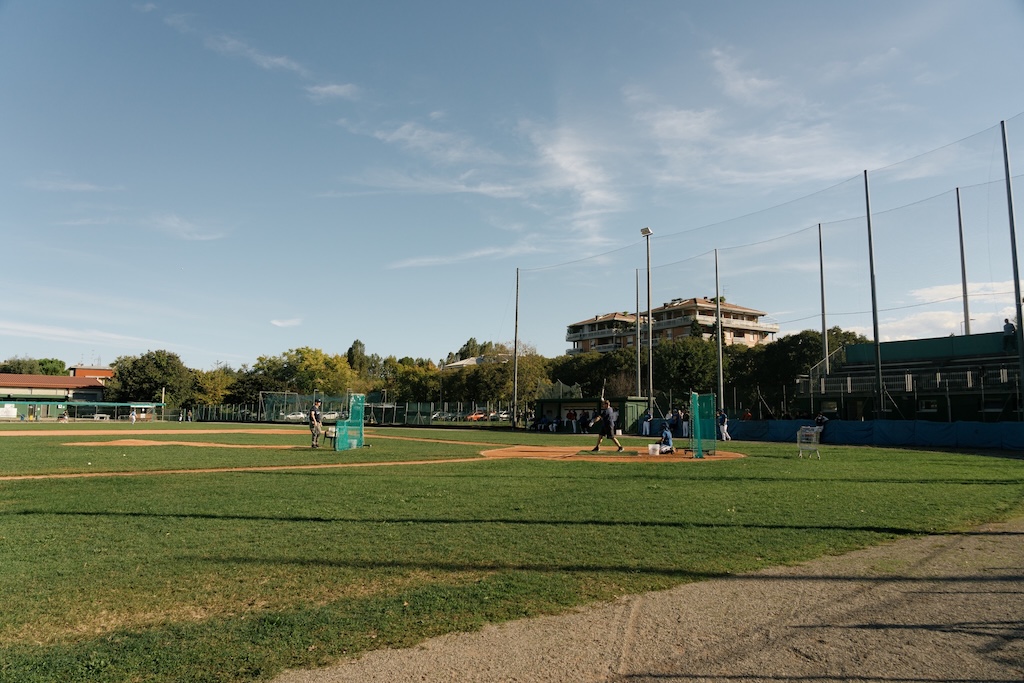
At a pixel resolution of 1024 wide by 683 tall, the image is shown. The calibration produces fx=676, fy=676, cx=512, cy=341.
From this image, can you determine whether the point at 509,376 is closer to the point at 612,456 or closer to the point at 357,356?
the point at 612,456

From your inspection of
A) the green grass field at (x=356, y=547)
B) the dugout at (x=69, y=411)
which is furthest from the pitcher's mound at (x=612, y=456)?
the dugout at (x=69, y=411)

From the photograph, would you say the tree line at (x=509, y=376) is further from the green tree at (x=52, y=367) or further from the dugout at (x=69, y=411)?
the green tree at (x=52, y=367)

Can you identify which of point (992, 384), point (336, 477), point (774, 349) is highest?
point (774, 349)

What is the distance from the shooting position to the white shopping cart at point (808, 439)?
74.6 feet

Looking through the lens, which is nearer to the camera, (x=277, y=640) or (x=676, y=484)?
(x=277, y=640)

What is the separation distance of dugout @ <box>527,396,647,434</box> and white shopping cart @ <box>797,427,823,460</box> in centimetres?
1693

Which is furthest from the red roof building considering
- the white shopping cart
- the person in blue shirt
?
the white shopping cart

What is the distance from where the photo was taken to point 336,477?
15.8 meters

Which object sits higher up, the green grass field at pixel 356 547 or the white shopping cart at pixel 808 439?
the white shopping cart at pixel 808 439

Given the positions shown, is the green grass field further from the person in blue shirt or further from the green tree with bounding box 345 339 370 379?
the green tree with bounding box 345 339 370 379

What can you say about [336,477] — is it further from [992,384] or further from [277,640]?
[992,384]

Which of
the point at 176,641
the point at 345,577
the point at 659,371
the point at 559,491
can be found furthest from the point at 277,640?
the point at 659,371

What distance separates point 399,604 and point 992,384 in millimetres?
41601

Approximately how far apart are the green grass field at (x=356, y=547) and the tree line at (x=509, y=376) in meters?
40.2
